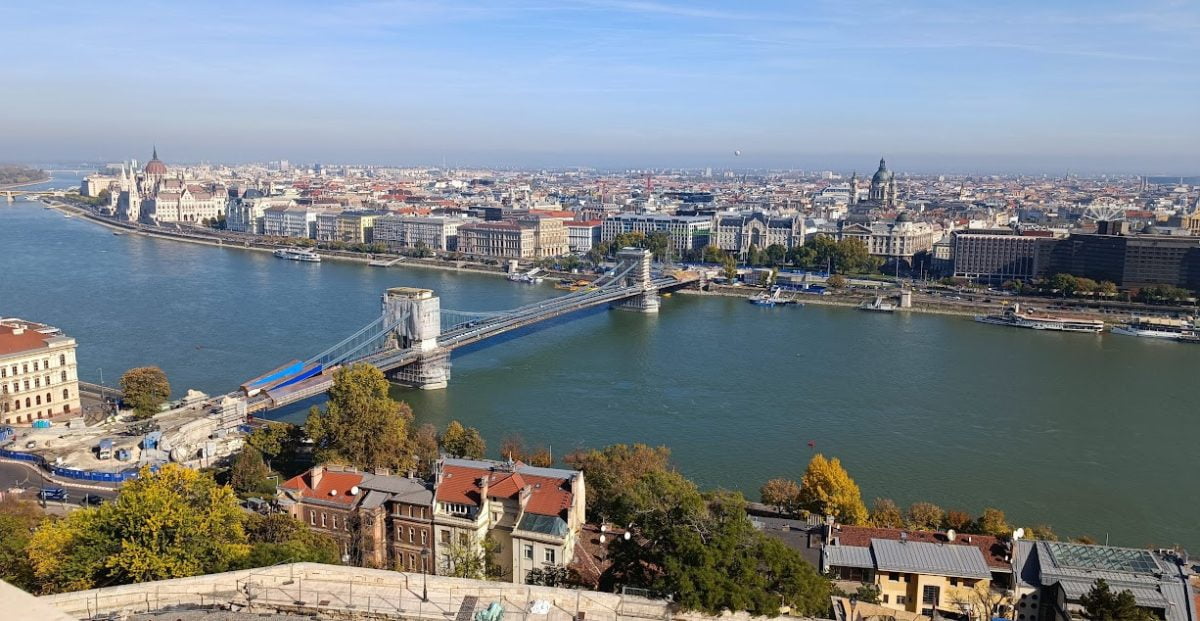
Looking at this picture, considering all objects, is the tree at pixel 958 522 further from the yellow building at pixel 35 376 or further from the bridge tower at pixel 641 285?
the bridge tower at pixel 641 285

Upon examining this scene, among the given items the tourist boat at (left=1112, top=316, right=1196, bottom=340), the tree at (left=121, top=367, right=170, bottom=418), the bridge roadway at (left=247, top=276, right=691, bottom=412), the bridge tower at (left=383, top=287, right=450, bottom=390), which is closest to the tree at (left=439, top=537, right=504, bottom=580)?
the bridge roadway at (left=247, top=276, right=691, bottom=412)

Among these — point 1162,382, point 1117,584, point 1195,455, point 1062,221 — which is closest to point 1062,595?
point 1117,584

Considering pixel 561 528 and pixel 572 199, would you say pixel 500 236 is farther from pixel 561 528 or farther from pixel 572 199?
pixel 561 528

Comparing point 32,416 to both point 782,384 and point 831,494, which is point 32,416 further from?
point 782,384

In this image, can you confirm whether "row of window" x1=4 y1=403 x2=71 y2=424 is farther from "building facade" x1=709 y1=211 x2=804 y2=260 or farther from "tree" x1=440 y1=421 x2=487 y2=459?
"building facade" x1=709 y1=211 x2=804 y2=260

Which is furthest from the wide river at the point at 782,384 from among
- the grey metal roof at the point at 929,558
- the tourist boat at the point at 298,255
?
the tourist boat at the point at 298,255
